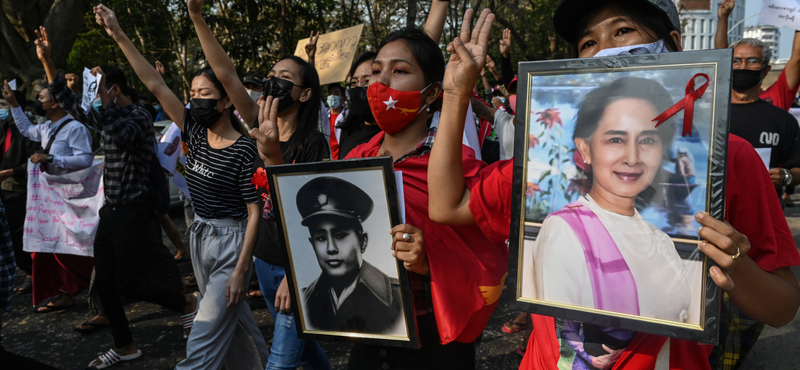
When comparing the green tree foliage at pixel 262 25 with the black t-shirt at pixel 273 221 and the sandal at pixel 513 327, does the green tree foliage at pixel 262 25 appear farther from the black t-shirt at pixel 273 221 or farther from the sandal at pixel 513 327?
the black t-shirt at pixel 273 221

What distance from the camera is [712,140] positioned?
41.9 inches

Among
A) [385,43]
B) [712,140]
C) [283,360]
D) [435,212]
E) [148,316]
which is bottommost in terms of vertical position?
[148,316]

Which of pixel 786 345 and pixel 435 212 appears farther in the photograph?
pixel 786 345

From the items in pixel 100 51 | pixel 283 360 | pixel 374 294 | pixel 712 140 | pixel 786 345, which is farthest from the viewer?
pixel 100 51

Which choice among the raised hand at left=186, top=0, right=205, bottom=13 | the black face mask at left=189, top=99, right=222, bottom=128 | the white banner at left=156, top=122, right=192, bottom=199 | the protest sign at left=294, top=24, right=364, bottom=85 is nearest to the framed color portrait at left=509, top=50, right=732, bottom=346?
the raised hand at left=186, top=0, right=205, bottom=13

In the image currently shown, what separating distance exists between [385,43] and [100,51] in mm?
21542

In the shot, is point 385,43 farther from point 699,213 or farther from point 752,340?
point 752,340

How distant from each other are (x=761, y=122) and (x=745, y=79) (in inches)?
12.0

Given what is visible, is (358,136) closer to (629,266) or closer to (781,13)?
(629,266)

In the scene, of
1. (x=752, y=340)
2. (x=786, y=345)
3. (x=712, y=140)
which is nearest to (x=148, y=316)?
(x=752, y=340)

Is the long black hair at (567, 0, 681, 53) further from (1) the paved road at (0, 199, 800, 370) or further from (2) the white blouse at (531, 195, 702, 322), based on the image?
(1) the paved road at (0, 199, 800, 370)

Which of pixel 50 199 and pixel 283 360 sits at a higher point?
pixel 50 199

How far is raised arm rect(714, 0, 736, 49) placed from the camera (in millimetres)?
3597

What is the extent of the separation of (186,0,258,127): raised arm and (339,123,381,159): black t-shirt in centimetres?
72
